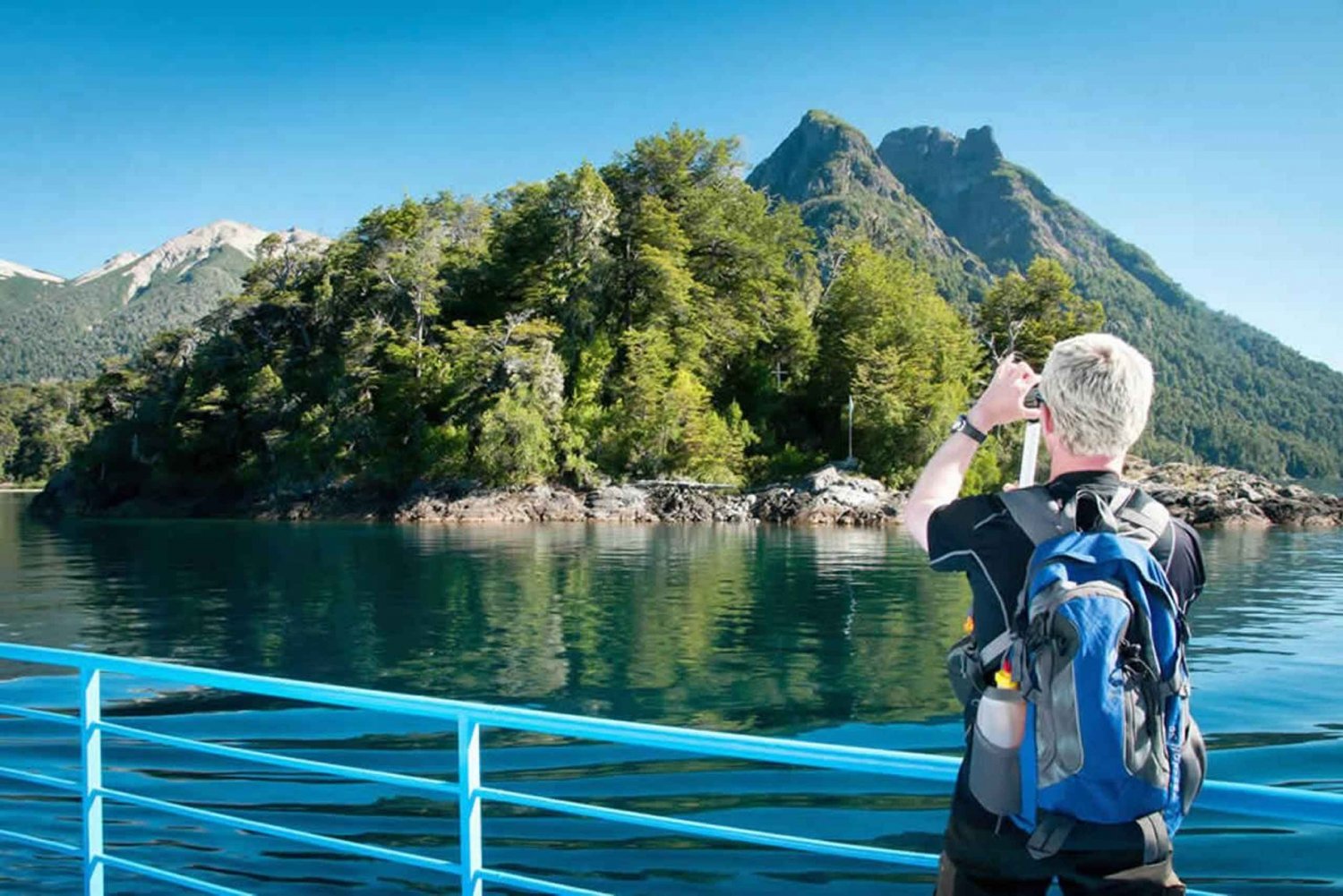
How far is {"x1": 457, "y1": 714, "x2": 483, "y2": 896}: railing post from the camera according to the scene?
2596 mm

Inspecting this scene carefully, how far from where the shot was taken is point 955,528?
2080 mm

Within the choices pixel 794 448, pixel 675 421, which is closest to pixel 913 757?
pixel 675 421

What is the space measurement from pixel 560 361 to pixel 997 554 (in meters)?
58.3

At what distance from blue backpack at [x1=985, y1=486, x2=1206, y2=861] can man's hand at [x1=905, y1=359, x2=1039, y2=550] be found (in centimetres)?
33

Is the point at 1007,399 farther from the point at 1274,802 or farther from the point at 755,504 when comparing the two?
the point at 755,504

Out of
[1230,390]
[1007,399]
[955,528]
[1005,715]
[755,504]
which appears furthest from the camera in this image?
[1230,390]

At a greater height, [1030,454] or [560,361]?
[560,361]

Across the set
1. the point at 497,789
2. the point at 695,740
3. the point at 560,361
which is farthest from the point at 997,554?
the point at 560,361

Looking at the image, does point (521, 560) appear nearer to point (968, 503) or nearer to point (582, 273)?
point (968, 503)

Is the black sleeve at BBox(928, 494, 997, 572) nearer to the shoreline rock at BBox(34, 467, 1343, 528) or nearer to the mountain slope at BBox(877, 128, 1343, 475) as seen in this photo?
the shoreline rock at BBox(34, 467, 1343, 528)

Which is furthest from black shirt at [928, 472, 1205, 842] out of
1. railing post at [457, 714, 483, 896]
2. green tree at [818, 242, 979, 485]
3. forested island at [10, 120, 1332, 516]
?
A: green tree at [818, 242, 979, 485]

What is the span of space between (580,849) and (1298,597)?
2098 centimetres

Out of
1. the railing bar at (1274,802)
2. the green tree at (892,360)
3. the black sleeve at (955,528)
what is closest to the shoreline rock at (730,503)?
the green tree at (892,360)

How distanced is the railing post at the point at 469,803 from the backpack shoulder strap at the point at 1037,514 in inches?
56.0
